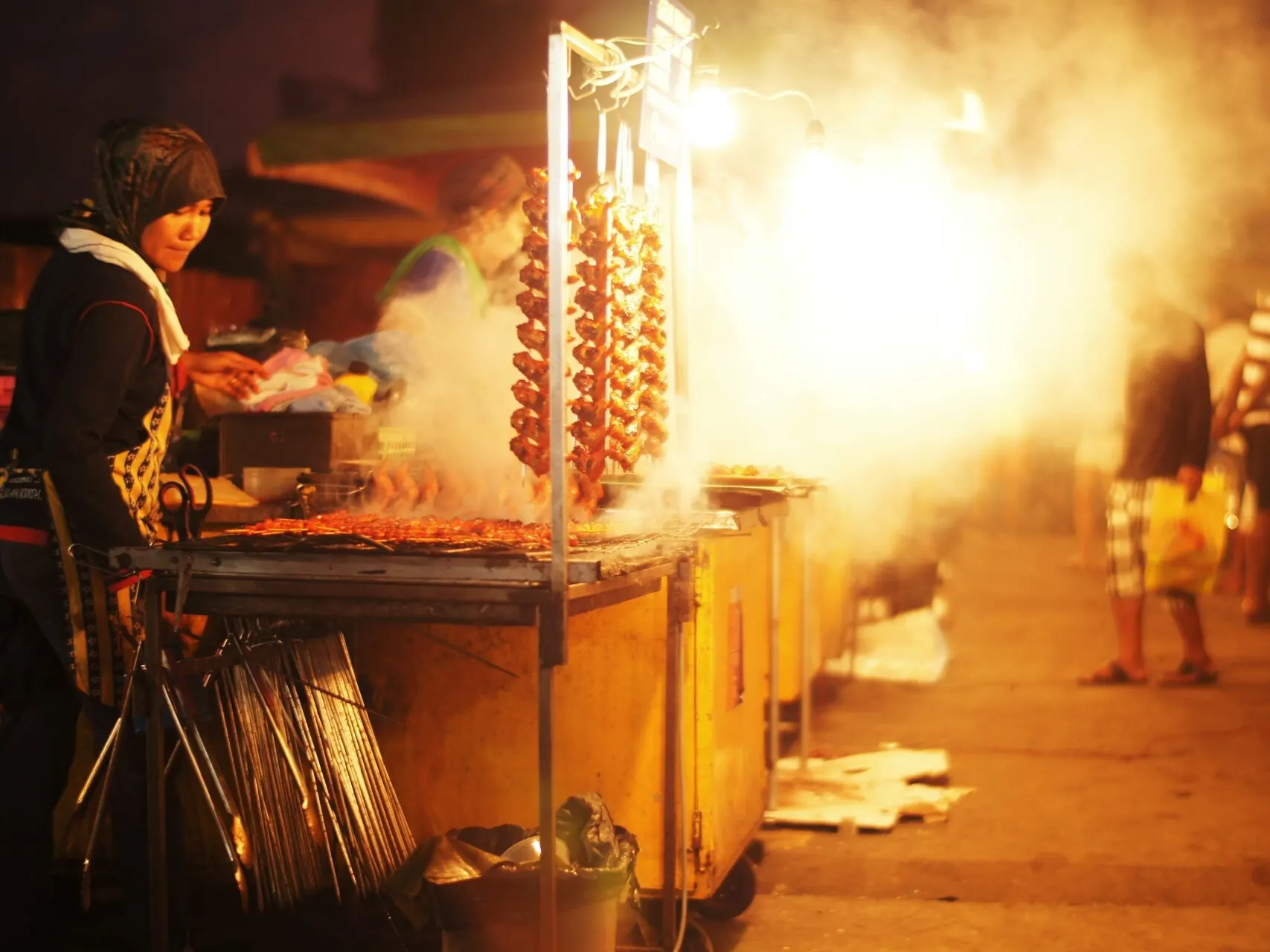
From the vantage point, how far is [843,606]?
870 cm

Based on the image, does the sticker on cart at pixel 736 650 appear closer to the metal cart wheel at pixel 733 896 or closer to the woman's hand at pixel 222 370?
the metal cart wheel at pixel 733 896

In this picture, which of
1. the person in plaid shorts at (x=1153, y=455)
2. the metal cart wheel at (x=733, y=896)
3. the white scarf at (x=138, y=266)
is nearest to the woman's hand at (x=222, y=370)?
the white scarf at (x=138, y=266)

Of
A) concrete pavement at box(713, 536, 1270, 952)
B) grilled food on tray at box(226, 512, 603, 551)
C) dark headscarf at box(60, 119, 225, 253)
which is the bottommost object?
concrete pavement at box(713, 536, 1270, 952)

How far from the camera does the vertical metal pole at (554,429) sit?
3133 millimetres

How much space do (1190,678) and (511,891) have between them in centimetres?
648

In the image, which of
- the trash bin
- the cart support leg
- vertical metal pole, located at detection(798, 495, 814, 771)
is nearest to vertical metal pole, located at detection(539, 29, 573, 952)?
the cart support leg

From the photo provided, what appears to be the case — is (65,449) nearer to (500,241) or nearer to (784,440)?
(500,241)

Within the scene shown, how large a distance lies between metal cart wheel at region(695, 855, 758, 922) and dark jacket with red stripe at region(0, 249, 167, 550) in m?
2.32

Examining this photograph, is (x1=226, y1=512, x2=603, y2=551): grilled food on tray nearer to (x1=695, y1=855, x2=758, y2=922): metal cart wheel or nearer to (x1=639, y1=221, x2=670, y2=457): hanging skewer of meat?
(x1=639, y1=221, x2=670, y2=457): hanging skewer of meat

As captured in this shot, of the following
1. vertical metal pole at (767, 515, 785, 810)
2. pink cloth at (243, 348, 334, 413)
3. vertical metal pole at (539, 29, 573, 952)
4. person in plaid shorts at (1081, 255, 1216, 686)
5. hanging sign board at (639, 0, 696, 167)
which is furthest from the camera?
person in plaid shorts at (1081, 255, 1216, 686)

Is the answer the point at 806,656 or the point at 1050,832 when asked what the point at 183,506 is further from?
the point at 1050,832

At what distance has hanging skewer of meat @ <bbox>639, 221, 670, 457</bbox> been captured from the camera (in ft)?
15.7

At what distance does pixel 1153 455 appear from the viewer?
8.53m

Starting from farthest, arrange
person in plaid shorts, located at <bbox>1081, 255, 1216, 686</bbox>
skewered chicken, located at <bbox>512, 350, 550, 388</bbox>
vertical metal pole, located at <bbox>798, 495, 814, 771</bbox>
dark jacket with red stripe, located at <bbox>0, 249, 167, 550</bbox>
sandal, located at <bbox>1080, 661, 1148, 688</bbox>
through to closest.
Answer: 1. sandal, located at <bbox>1080, 661, 1148, 688</bbox>
2. person in plaid shorts, located at <bbox>1081, 255, 1216, 686</bbox>
3. vertical metal pole, located at <bbox>798, 495, 814, 771</bbox>
4. skewered chicken, located at <bbox>512, 350, 550, 388</bbox>
5. dark jacket with red stripe, located at <bbox>0, 249, 167, 550</bbox>
